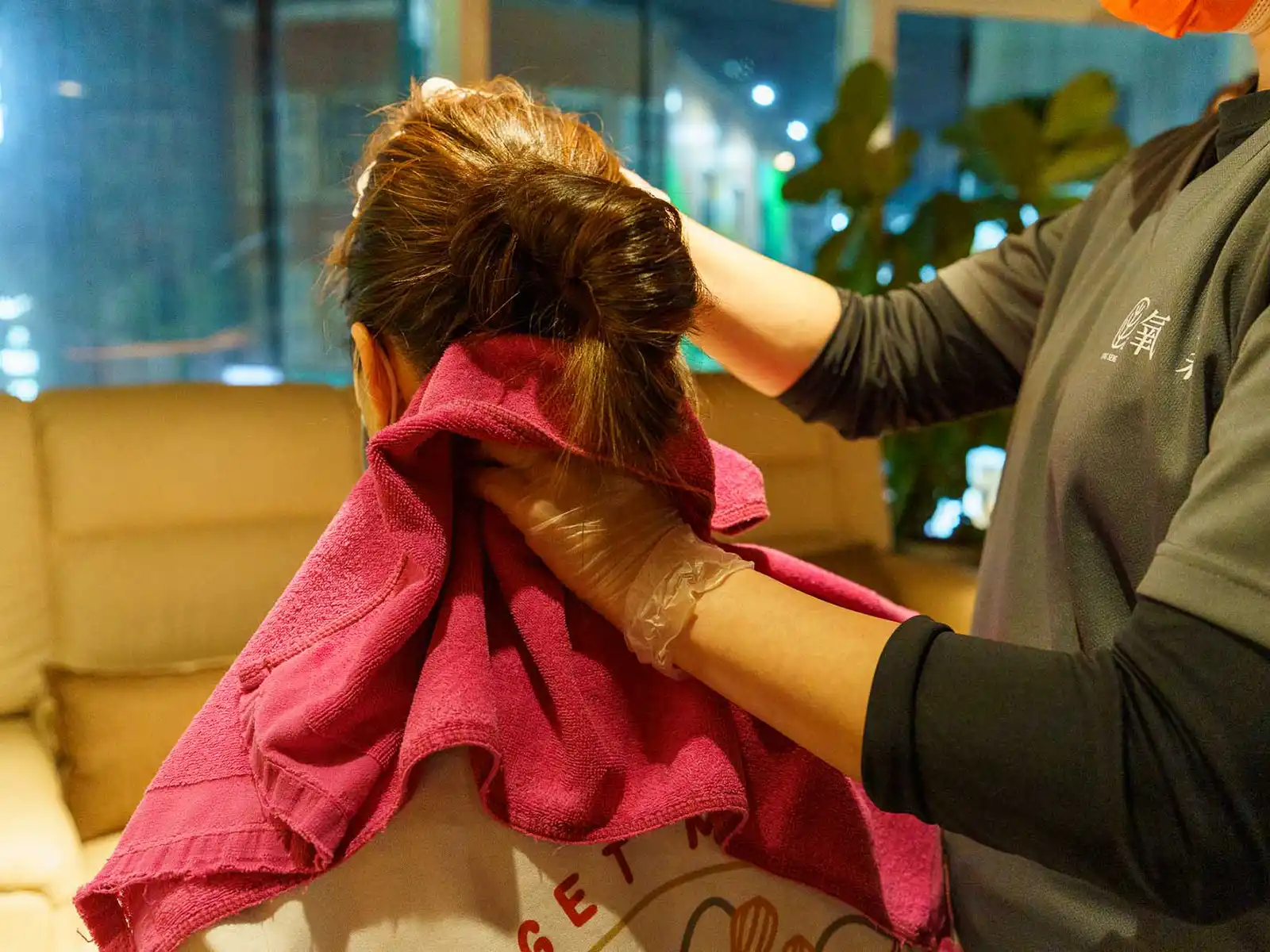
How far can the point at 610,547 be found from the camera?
0.68 m

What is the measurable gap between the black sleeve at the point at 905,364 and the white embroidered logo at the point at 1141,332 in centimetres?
30

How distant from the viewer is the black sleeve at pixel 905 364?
1016 mm

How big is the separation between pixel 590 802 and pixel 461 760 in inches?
3.5

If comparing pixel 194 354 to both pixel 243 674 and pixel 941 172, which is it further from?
pixel 941 172

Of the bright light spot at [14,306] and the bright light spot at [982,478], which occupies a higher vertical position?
the bright light spot at [14,306]

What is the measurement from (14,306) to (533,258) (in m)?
1.81

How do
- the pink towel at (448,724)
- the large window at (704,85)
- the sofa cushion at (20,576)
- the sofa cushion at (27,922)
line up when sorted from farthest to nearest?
1. the large window at (704,85)
2. the sofa cushion at (20,576)
3. the sofa cushion at (27,922)
4. the pink towel at (448,724)

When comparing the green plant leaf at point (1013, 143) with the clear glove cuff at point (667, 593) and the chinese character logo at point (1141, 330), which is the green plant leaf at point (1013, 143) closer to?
the chinese character logo at point (1141, 330)

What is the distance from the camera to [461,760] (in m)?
0.65

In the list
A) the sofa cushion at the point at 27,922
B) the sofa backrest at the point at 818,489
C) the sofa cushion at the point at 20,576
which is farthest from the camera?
the sofa backrest at the point at 818,489

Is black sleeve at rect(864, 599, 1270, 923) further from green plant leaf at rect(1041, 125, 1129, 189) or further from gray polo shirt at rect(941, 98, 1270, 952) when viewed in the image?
green plant leaf at rect(1041, 125, 1129, 189)

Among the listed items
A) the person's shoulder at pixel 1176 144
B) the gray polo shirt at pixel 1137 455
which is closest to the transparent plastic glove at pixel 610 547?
the gray polo shirt at pixel 1137 455

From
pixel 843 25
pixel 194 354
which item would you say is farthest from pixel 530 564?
pixel 843 25

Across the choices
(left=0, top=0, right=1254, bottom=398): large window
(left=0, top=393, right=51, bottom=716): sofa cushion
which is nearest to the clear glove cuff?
(left=0, top=0, right=1254, bottom=398): large window
